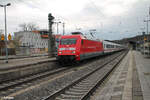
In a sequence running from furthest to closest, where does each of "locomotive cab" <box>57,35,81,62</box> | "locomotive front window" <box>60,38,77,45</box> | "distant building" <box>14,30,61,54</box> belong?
"distant building" <box>14,30,61,54</box>
"locomotive front window" <box>60,38,77,45</box>
"locomotive cab" <box>57,35,81,62</box>

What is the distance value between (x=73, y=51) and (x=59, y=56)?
1.63m

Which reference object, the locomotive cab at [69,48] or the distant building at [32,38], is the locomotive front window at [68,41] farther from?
the distant building at [32,38]

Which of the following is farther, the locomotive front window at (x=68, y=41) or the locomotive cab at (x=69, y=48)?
the locomotive front window at (x=68, y=41)

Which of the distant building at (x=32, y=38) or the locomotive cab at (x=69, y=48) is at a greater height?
the distant building at (x=32, y=38)

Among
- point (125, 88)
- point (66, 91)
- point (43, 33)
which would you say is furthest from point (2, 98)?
point (43, 33)

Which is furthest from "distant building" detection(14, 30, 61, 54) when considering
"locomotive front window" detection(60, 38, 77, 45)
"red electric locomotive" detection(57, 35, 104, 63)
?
"red electric locomotive" detection(57, 35, 104, 63)

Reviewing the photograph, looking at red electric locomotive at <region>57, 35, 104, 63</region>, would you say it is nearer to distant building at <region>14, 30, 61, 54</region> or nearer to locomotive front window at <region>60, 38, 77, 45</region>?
locomotive front window at <region>60, 38, 77, 45</region>

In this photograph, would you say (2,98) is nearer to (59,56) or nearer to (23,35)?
(59,56)

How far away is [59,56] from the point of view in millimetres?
15984

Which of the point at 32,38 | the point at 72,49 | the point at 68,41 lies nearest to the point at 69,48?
the point at 72,49

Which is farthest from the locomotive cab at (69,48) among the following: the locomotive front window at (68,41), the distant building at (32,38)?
the distant building at (32,38)

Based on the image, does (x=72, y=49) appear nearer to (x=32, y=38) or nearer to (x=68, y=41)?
(x=68, y=41)

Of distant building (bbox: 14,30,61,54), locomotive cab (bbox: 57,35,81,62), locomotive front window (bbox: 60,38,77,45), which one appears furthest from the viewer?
distant building (bbox: 14,30,61,54)

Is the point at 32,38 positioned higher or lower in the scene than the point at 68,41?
higher
